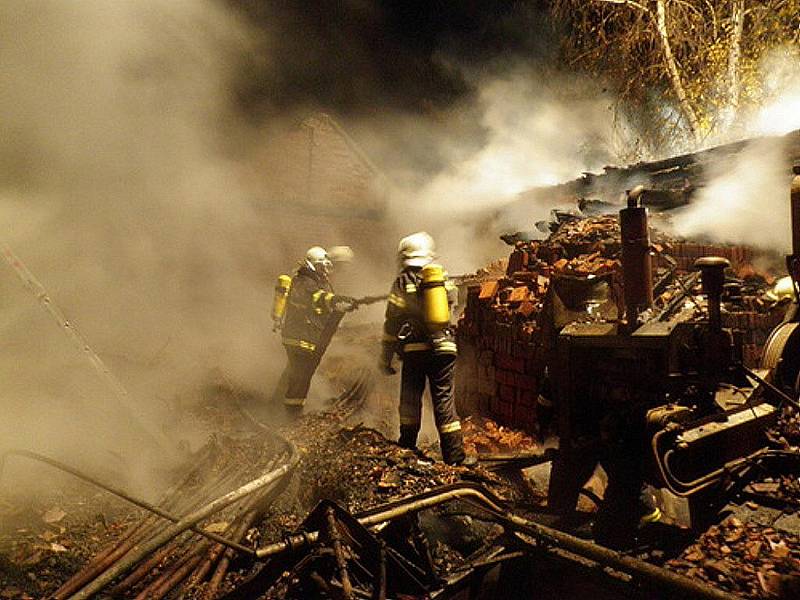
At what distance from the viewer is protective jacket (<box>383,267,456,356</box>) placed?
4953mm

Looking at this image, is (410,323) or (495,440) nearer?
(410,323)

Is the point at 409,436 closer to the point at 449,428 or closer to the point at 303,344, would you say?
the point at 449,428

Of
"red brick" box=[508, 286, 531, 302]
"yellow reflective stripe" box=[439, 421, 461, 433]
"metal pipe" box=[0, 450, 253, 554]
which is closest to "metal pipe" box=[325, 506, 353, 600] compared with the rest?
"metal pipe" box=[0, 450, 253, 554]

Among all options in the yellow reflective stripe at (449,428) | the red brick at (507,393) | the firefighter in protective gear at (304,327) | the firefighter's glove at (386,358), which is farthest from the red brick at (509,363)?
the firefighter in protective gear at (304,327)

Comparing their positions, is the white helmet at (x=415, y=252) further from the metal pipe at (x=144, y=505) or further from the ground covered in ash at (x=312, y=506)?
the metal pipe at (x=144, y=505)

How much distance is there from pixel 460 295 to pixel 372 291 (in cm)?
819

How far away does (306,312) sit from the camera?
699cm

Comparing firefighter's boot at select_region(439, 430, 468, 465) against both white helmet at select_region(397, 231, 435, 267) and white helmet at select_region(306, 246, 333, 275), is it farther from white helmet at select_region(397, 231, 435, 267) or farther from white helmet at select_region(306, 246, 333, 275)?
white helmet at select_region(306, 246, 333, 275)

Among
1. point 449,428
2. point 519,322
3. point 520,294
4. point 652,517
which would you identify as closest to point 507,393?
point 519,322

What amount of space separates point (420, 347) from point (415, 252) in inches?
38.5

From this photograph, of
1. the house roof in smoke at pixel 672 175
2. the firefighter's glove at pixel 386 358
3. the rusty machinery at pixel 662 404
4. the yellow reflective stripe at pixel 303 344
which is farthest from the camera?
the yellow reflective stripe at pixel 303 344

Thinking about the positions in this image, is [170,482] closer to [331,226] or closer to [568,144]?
[331,226]

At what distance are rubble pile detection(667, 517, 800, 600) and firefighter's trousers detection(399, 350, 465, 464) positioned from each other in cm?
215

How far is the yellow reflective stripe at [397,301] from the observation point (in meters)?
5.16
